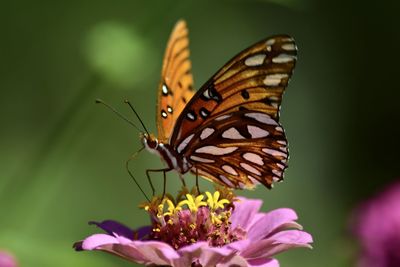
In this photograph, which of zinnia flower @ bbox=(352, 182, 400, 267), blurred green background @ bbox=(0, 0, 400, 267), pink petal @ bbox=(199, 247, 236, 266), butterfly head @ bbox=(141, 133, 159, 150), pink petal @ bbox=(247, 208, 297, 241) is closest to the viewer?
pink petal @ bbox=(199, 247, 236, 266)

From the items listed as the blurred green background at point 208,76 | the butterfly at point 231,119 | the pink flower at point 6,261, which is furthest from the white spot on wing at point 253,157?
the blurred green background at point 208,76

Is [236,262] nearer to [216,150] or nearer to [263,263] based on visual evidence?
[263,263]

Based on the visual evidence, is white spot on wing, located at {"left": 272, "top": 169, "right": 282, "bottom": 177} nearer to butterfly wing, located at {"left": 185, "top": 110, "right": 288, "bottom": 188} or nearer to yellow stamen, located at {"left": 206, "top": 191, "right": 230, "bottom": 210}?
butterfly wing, located at {"left": 185, "top": 110, "right": 288, "bottom": 188}

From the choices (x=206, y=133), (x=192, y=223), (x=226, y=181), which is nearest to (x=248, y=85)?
(x=206, y=133)

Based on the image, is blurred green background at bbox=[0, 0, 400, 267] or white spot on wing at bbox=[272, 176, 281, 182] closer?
white spot on wing at bbox=[272, 176, 281, 182]

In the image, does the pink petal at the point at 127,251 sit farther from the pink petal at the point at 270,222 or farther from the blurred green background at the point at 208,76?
the blurred green background at the point at 208,76

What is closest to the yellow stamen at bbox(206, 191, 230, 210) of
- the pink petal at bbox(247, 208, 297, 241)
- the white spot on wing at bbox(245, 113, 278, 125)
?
the pink petal at bbox(247, 208, 297, 241)

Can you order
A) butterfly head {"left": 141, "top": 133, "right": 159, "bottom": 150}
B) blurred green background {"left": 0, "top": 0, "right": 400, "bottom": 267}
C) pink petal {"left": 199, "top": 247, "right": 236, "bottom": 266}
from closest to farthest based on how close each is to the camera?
pink petal {"left": 199, "top": 247, "right": 236, "bottom": 266}
butterfly head {"left": 141, "top": 133, "right": 159, "bottom": 150}
blurred green background {"left": 0, "top": 0, "right": 400, "bottom": 267}
